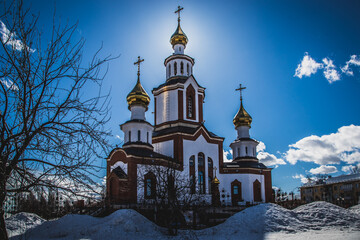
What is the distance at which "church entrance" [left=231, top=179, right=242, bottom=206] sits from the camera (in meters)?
28.9

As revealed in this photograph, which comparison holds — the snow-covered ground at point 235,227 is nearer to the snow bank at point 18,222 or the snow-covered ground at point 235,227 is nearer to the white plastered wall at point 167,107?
the snow bank at point 18,222

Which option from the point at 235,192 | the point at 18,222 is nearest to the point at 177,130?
the point at 235,192

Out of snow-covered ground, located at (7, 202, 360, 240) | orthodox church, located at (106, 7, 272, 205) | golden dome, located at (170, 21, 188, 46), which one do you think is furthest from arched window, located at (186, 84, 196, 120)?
snow-covered ground, located at (7, 202, 360, 240)

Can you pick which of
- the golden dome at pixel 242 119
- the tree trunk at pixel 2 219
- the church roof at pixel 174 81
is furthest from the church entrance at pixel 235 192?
the tree trunk at pixel 2 219

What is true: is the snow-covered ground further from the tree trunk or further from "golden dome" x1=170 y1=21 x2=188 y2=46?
"golden dome" x1=170 y1=21 x2=188 y2=46

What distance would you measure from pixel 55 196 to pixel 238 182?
25.2 meters

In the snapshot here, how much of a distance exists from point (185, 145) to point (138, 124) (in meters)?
4.39

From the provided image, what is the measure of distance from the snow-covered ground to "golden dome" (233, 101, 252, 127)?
16745mm

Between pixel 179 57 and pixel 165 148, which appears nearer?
pixel 165 148

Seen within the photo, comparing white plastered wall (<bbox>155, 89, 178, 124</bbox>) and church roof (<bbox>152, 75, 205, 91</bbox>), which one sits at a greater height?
church roof (<bbox>152, 75, 205, 91</bbox>)

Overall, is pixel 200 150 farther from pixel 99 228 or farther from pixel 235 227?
pixel 99 228

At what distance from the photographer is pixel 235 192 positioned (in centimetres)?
2930

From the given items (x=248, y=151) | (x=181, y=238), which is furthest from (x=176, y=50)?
(x=181, y=238)

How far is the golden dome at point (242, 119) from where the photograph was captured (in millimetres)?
33219
